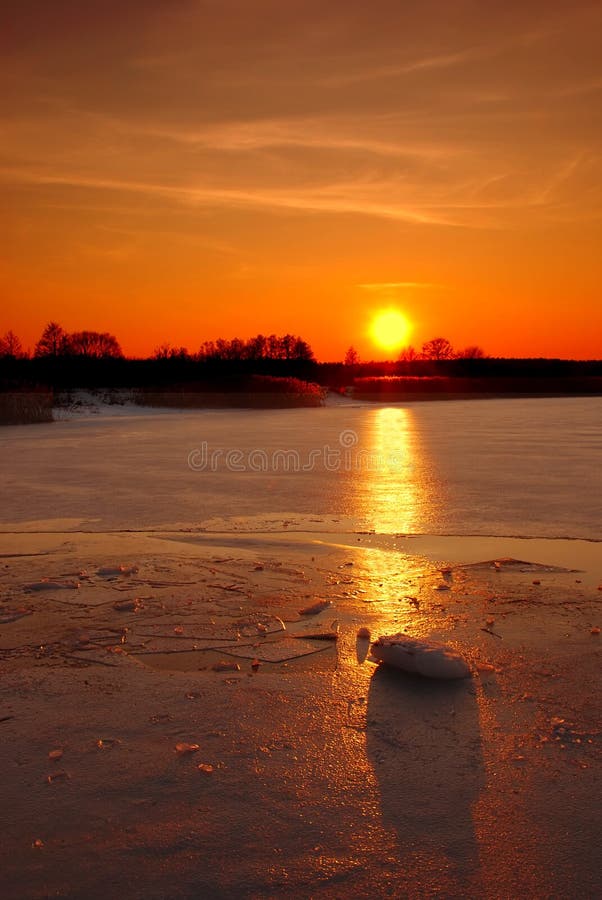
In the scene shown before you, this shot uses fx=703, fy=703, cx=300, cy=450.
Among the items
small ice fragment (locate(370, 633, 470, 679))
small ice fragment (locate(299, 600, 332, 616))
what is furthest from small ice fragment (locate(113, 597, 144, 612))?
small ice fragment (locate(370, 633, 470, 679))

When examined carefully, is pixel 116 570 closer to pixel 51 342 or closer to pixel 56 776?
pixel 56 776

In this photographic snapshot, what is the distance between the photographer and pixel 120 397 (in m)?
29.7

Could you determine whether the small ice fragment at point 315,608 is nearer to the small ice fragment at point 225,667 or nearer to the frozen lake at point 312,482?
the small ice fragment at point 225,667

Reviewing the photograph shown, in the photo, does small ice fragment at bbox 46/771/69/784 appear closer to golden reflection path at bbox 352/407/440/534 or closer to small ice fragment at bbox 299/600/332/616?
small ice fragment at bbox 299/600/332/616

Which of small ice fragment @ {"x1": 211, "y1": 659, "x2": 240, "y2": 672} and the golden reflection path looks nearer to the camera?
small ice fragment @ {"x1": 211, "y1": 659, "x2": 240, "y2": 672}

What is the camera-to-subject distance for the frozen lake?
225 inches

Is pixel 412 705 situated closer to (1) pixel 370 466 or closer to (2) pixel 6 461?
(1) pixel 370 466

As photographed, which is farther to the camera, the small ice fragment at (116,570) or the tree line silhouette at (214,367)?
the tree line silhouette at (214,367)

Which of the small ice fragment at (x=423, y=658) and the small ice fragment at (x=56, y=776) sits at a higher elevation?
the small ice fragment at (x=423, y=658)

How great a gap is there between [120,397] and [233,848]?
95.6 feet

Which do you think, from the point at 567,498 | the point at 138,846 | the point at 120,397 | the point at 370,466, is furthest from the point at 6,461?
the point at 120,397

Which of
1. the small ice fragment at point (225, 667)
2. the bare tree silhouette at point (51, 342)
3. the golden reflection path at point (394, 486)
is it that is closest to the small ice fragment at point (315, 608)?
the small ice fragment at point (225, 667)

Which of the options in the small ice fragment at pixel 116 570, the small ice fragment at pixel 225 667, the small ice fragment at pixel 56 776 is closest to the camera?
the small ice fragment at pixel 56 776

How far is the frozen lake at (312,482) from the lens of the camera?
225 inches
